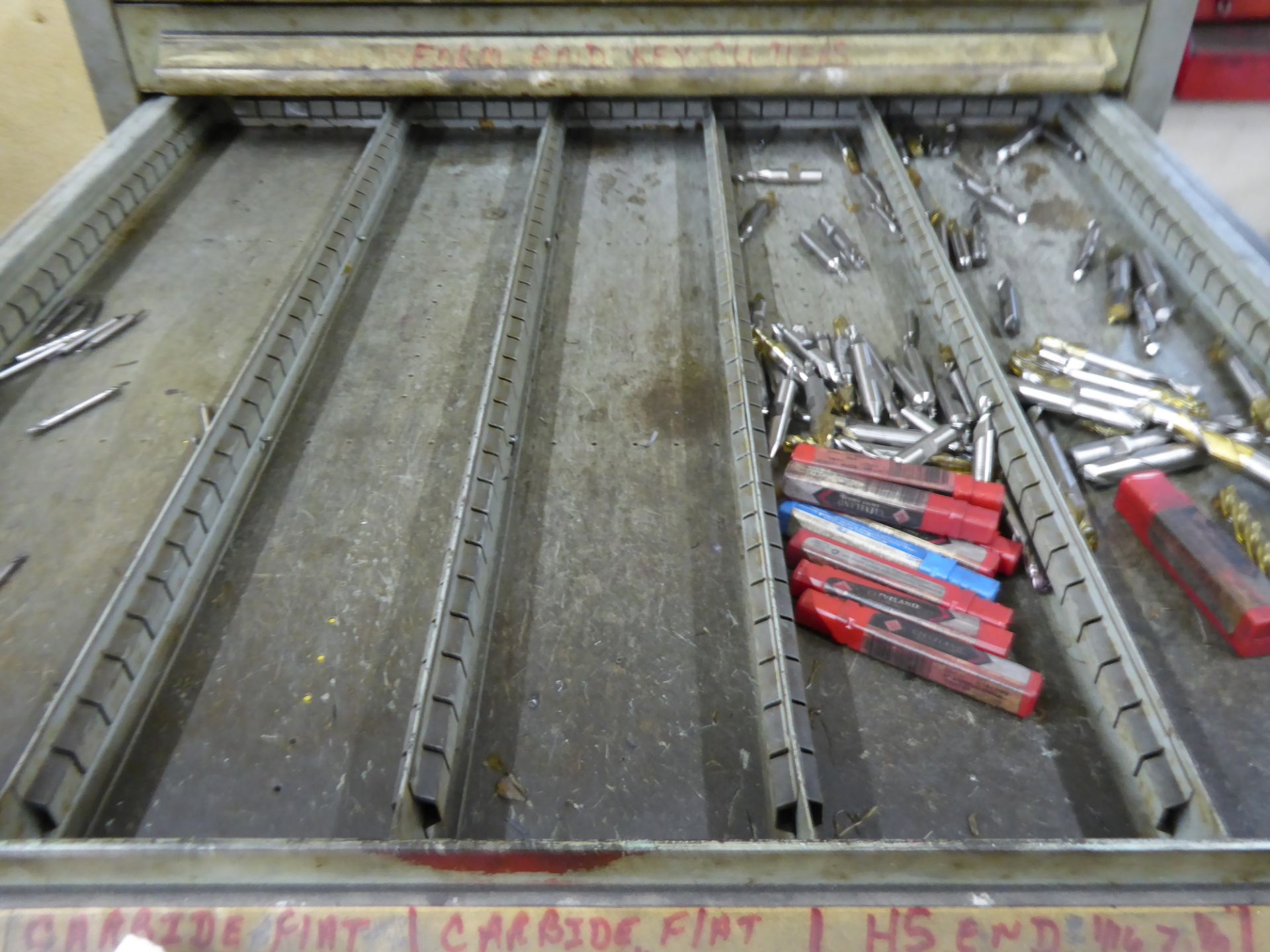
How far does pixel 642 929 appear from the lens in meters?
1.04

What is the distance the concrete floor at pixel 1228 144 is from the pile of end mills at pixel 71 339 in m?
4.06

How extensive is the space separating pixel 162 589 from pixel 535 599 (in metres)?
0.66

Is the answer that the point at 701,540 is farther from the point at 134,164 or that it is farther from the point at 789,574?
the point at 134,164

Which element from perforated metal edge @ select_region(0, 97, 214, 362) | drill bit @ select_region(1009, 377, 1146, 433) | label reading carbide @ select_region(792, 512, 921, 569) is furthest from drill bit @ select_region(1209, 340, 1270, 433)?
perforated metal edge @ select_region(0, 97, 214, 362)

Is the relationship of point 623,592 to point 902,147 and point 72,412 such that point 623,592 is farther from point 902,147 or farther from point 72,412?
point 902,147

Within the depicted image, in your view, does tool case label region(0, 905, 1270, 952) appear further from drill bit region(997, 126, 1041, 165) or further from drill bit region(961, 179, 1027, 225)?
drill bit region(997, 126, 1041, 165)

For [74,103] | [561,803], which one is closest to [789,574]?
[561,803]

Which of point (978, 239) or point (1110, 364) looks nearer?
point (1110, 364)

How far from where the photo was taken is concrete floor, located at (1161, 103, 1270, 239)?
3824mm

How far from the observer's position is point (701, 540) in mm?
1775

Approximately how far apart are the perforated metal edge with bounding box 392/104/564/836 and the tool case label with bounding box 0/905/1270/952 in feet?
0.64

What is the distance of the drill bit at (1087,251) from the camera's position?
244 cm

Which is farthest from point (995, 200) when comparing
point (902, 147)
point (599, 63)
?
point (599, 63)

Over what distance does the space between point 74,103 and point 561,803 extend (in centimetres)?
304
